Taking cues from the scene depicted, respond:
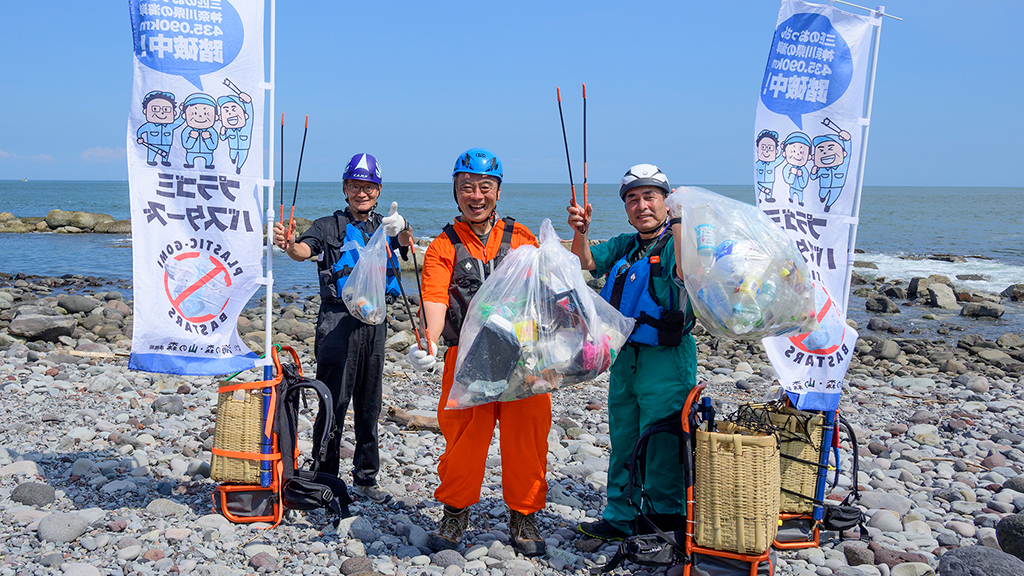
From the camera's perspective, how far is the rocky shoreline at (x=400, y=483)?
382 cm

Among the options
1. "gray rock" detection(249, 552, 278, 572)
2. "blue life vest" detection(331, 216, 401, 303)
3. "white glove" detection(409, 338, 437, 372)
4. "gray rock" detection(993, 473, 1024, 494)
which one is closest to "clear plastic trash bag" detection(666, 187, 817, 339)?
"white glove" detection(409, 338, 437, 372)

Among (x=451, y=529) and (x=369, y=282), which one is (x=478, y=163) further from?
(x=451, y=529)

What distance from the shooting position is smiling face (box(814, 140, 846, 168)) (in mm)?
4137

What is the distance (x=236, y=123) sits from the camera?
4066mm

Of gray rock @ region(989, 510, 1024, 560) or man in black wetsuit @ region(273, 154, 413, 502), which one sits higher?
man in black wetsuit @ region(273, 154, 413, 502)

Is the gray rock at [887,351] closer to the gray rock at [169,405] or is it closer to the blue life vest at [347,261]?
the blue life vest at [347,261]

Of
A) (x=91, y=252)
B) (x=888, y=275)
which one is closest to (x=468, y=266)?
(x=888, y=275)

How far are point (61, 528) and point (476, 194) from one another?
2.89m

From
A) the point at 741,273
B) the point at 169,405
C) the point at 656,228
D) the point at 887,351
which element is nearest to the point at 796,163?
the point at 656,228

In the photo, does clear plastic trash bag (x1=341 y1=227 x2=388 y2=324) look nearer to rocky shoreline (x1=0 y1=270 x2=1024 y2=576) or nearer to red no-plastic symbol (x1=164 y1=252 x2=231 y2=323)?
red no-plastic symbol (x1=164 y1=252 x2=231 y2=323)

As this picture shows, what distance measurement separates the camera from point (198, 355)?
13.3ft

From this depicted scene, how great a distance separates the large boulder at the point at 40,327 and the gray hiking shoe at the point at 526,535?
31.3ft

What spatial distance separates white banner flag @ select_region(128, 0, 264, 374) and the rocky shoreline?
1.01 m

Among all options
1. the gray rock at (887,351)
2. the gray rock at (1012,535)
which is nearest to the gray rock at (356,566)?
the gray rock at (1012,535)
